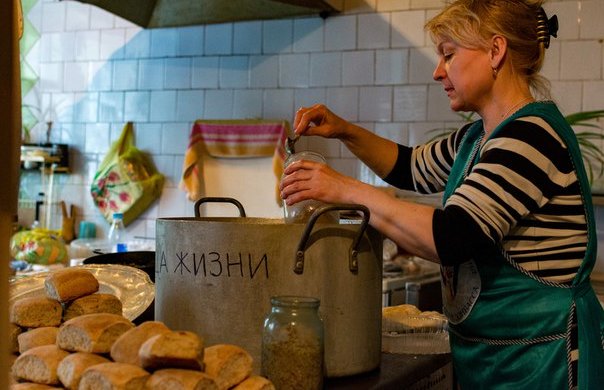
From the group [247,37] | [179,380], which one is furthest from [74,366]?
[247,37]

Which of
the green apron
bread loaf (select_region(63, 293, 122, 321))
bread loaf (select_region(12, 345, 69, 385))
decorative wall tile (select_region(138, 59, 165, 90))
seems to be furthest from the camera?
decorative wall tile (select_region(138, 59, 165, 90))

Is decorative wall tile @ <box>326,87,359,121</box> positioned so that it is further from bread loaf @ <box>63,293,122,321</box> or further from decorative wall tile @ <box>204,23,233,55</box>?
bread loaf @ <box>63,293,122,321</box>

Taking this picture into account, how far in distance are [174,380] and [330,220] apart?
1.78ft

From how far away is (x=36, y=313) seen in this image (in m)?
1.20

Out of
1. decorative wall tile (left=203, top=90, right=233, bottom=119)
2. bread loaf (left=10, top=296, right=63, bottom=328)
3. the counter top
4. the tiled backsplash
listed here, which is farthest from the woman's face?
decorative wall tile (left=203, top=90, right=233, bottom=119)

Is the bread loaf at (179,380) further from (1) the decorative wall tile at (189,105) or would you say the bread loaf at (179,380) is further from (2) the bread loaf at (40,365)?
(1) the decorative wall tile at (189,105)

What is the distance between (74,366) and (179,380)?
0.16 m

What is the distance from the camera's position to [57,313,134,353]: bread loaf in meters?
1.03

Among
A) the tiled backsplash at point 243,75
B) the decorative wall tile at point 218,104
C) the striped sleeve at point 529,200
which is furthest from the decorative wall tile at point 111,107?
the striped sleeve at point 529,200

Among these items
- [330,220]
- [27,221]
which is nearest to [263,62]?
[27,221]

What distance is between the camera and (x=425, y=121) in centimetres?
347

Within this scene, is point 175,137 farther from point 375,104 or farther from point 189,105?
point 375,104

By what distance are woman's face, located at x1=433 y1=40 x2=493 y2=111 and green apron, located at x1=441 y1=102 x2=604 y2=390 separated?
0.10m

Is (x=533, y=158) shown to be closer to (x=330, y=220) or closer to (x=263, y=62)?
(x=330, y=220)
